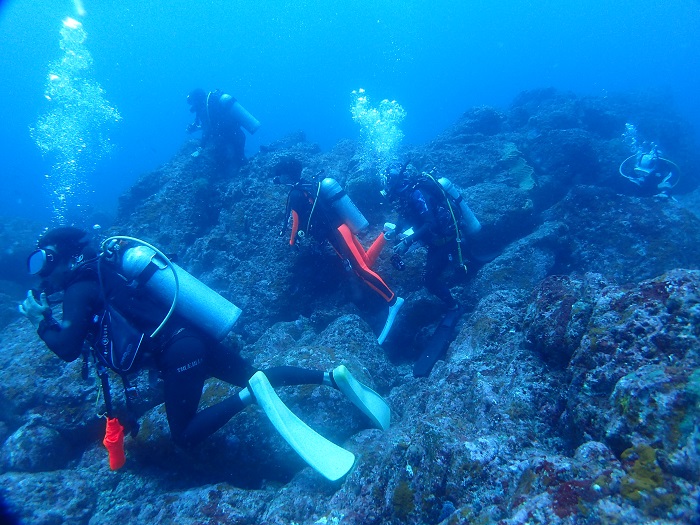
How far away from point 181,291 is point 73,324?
95 cm

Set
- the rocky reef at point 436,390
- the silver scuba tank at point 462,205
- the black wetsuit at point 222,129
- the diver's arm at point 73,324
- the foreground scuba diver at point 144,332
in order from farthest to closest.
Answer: the black wetsuit at point 222,129
the silver scuba tank at point 462,205
the foreground scuba diver at point 144,332
the diver's arm at point 73,324
the rocky reef at point 436,390

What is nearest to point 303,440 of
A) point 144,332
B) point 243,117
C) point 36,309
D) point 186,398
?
point 186,398

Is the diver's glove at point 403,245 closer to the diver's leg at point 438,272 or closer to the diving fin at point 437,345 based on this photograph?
the diver's leg at point 438,272

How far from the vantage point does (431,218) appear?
5.96 metres

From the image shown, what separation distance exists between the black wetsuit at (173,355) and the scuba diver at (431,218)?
3.35 metres

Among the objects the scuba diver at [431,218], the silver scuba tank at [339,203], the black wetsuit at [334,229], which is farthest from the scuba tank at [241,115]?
the scuba diver at [431,218]

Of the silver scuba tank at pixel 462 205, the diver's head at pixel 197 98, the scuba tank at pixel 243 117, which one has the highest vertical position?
the diver's head at pixel 197 98

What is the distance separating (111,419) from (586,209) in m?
9.74

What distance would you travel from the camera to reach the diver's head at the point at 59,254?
332 cm

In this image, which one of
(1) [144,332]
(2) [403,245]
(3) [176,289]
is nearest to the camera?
(1) [144,332]

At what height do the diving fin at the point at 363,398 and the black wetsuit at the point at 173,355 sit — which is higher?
the black wetsuit at the point at 173,355

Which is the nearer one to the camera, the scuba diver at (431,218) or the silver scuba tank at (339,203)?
the scuba diver at (431,218)

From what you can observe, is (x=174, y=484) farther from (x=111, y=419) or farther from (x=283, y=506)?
(x=283, y=506)

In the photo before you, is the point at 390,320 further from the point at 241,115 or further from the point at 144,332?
the point at 241,115
